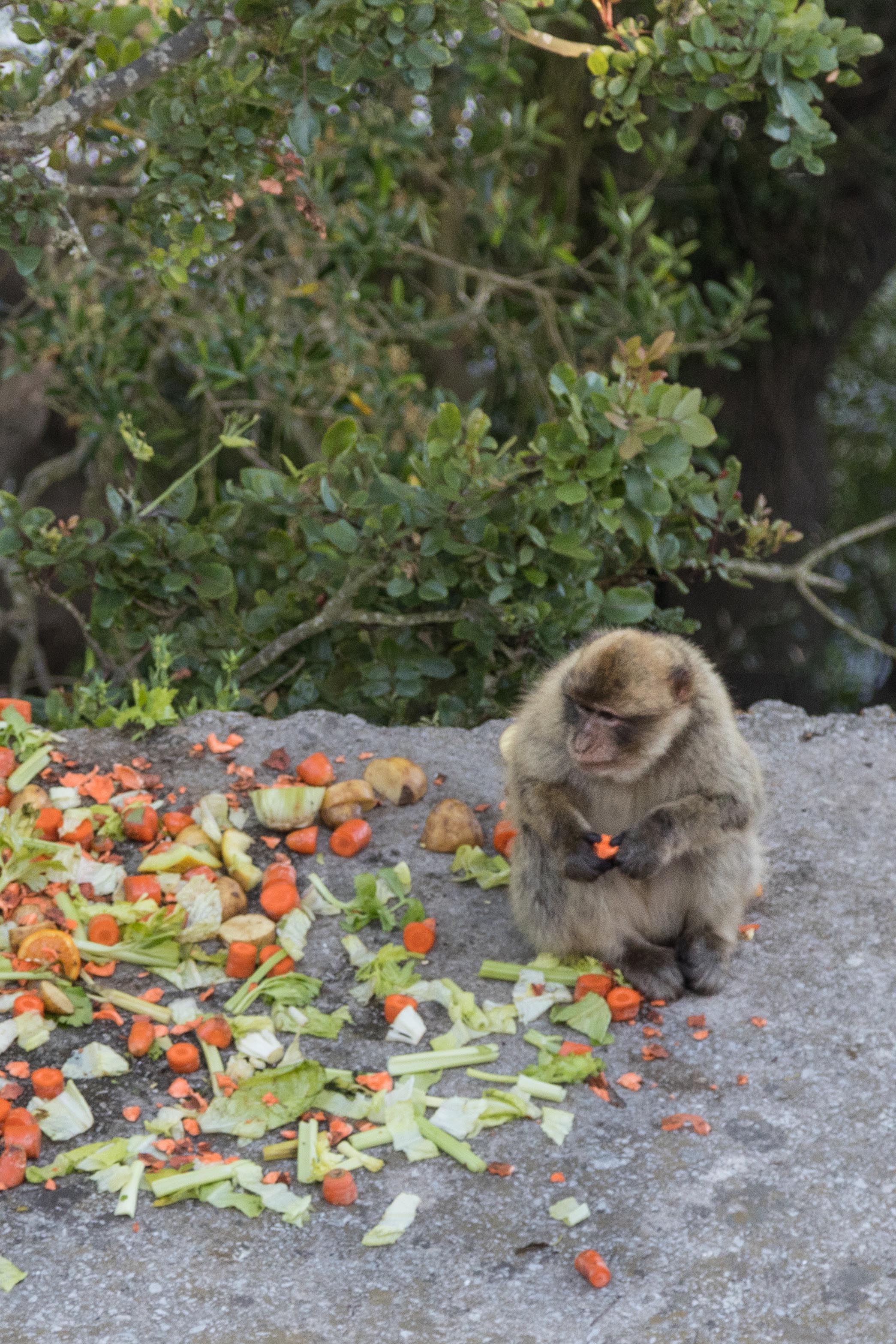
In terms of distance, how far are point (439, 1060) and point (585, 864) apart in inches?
23.3

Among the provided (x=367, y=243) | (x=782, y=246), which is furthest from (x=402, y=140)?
(x=782, y=246)

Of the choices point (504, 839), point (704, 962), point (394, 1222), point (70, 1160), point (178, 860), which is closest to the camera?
point (394, 1222)

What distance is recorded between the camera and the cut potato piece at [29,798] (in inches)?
154

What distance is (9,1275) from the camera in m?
2.59

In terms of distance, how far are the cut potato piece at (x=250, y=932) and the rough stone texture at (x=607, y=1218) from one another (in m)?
0.13

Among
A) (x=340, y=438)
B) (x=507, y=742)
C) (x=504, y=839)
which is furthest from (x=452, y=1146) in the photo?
(x=340, y=438)

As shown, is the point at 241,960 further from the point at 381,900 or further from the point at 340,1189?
the point at 340,1189

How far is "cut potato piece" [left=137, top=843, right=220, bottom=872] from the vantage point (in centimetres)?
380

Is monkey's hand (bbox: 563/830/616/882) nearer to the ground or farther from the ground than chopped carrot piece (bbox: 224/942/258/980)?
farther from the ground

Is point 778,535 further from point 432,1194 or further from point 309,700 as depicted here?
point 432,1194

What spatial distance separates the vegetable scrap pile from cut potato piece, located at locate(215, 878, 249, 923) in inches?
0.4

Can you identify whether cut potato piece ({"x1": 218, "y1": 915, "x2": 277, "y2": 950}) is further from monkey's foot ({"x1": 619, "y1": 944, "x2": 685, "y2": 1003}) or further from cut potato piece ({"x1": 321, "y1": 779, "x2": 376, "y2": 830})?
monkey's foot ({"x1": 619, "y1": 944, "x2": 685, "y2": 1003})

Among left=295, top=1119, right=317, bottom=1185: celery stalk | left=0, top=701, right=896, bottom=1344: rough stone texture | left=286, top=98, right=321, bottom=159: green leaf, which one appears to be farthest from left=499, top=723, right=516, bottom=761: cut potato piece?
left=286, top=98, right=321, bottom=159: green leaf

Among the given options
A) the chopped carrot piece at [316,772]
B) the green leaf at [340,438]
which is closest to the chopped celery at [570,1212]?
the chopped carrot piece at [316,772]
